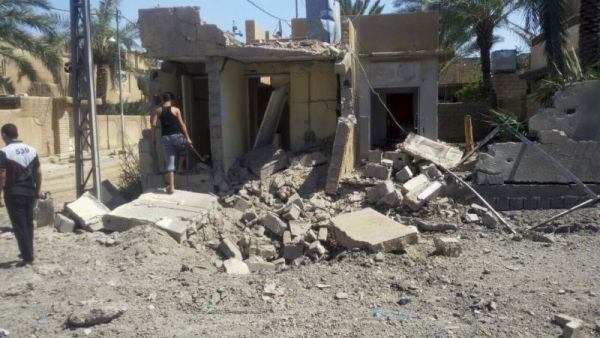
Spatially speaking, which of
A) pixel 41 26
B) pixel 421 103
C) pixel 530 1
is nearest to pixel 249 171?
pixel 421 103

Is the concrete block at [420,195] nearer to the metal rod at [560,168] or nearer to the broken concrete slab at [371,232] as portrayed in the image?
the broken concrete slab at [371,232]

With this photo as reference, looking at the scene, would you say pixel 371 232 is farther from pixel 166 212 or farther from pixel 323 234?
pixel 166 212

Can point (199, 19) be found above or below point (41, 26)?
below

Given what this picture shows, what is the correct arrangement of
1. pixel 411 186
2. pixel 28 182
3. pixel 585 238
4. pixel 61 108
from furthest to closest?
pixel 61 108 < pixel 411 186 < pixel 585 238 < pixel 28 182

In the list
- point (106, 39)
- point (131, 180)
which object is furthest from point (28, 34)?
point (131, 180)

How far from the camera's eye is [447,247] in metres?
6.82

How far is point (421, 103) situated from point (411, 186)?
653 cm

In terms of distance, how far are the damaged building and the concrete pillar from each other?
0.02m

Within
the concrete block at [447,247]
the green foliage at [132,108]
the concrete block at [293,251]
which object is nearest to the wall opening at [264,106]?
the concrete block at [293,251]

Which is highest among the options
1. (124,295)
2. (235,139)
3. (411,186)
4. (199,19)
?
(199,19)

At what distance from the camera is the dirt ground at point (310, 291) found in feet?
16.0

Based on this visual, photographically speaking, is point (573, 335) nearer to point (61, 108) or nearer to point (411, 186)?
point (411, 186)

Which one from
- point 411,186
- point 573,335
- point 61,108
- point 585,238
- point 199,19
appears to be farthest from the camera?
point 61,108

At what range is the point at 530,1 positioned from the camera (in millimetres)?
13375
